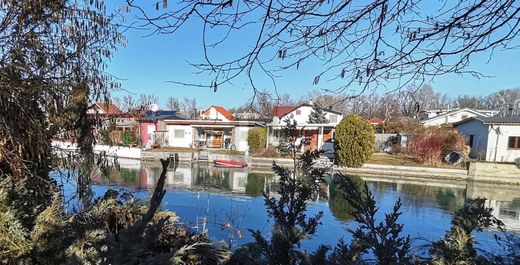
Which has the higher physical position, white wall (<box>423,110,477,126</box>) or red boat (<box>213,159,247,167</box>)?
white wall (<box>423,110,477,126</box>)

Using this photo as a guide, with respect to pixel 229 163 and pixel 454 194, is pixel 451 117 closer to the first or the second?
pixel 454 194

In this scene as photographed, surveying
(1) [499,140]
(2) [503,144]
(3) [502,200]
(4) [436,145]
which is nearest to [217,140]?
Answer: (4) [436,145]

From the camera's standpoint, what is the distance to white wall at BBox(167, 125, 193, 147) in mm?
25062

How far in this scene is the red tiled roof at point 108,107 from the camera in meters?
3.34

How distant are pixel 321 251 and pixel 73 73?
2803mm

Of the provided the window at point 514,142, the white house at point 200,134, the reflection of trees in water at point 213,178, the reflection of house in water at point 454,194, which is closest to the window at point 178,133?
the white house at point 200,134

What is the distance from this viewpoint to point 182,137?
82.9ft

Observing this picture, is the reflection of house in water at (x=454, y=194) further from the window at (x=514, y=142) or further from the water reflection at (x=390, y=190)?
the window at (x=514, y=142)

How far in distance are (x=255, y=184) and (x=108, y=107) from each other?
367 inches

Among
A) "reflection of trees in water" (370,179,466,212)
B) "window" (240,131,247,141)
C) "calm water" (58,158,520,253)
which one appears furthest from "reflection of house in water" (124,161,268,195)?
"window" (240,131,247,141)

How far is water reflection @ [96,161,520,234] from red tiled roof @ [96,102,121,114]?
158 inches

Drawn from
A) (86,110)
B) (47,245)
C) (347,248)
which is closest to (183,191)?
(86,110)

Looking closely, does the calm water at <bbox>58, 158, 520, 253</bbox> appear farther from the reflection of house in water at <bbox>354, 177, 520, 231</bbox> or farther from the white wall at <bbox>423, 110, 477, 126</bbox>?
the white wall at <bbox>423, 110, 477, 126</bbox>

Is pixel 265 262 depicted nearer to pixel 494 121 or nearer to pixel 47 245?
pixel 47 245
